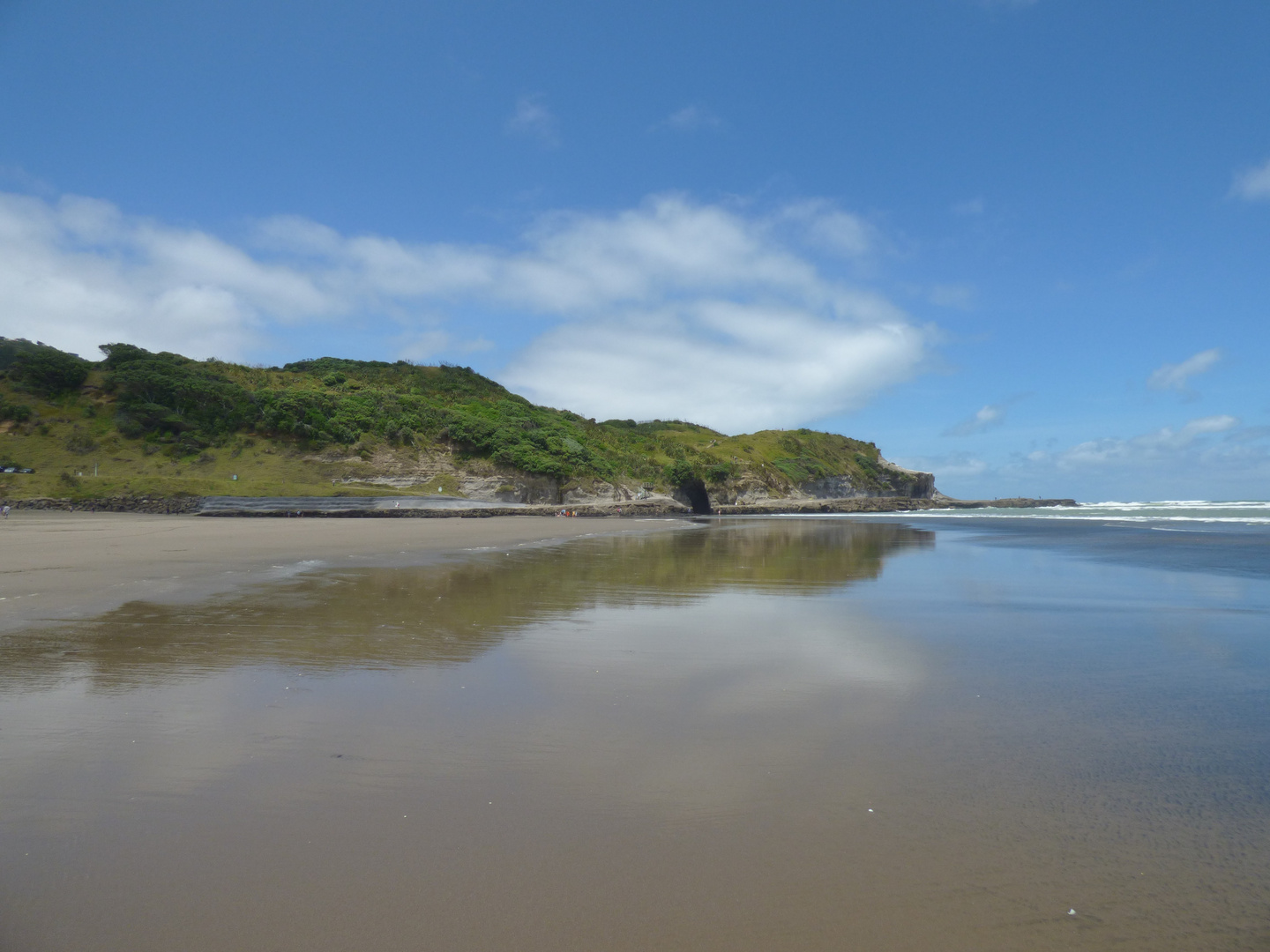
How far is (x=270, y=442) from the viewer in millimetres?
48969

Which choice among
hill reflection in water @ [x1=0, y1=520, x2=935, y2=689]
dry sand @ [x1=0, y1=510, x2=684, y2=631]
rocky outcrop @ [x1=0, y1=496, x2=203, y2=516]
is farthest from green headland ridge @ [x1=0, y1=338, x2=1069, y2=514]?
hill reflection in water @ [x1=0, y1=520, x2=935, y2=689]

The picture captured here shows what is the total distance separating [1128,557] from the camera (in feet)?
60.8

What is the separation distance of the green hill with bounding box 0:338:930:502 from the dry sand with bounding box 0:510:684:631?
18.6 metres

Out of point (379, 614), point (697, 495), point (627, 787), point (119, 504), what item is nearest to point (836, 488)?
point (697, 495)

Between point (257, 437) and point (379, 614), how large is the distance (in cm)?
4757

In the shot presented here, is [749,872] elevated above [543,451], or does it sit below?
below

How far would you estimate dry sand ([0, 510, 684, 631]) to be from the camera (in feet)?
31.4

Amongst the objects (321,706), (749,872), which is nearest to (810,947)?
(749,872)

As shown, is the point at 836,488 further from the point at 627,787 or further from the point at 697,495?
the point at 627,787

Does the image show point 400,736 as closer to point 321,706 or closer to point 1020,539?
point 321,706

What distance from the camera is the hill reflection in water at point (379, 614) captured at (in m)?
6.34

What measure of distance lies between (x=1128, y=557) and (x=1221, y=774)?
17.9 metres

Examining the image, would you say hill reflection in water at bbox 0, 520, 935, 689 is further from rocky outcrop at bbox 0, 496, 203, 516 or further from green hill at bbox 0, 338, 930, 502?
green hill at bbox 0, 338, 930, 502

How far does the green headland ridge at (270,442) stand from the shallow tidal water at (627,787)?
127ft
